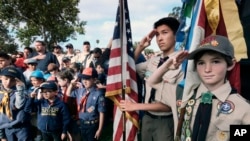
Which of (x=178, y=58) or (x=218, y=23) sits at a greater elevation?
(x=218, y=23)

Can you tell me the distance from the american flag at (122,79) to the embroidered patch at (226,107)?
158 centimetres

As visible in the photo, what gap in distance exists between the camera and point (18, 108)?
5062 mm

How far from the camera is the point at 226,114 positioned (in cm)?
218

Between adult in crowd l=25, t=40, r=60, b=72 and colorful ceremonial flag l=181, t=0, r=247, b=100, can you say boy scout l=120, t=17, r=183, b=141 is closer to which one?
colorful ceremonial flag l=181, t=0, r=247, b=100

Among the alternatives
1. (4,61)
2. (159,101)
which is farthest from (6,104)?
(159,101)

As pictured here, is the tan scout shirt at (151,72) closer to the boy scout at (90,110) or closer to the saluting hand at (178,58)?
the saluting hand at (178,58)

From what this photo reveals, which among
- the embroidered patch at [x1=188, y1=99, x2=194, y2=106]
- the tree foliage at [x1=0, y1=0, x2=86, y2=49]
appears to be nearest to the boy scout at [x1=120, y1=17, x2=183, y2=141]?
the embroidered patch at [x1=188, y1=99, x2=194, y2=106]

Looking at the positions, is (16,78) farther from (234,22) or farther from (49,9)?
(49,9)

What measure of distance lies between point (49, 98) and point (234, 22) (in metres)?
3.22

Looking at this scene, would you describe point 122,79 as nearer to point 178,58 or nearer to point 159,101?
point 159,101

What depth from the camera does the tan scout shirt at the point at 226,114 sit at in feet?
7.10

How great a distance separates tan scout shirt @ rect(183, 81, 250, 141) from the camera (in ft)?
7.10

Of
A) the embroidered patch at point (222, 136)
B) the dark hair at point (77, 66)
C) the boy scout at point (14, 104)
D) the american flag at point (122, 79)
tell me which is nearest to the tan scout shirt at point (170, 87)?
the american flag at point (122, 79)

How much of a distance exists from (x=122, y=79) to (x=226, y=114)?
1.65m
